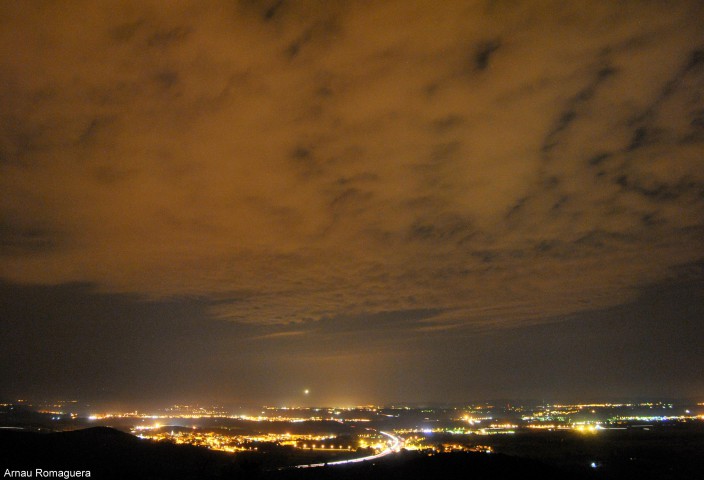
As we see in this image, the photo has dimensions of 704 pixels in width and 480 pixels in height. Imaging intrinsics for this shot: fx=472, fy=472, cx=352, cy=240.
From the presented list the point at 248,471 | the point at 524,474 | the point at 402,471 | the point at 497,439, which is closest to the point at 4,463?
the point at 248,471

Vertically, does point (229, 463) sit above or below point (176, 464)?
below

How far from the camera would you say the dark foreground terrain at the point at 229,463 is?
4100 centimetres

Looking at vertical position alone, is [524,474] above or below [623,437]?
above

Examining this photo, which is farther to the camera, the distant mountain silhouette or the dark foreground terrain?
the dark foreground terrain

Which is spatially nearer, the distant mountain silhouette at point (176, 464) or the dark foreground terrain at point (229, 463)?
→ the distant mountain silhouette at point (176, 464)

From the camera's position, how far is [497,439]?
8800cm

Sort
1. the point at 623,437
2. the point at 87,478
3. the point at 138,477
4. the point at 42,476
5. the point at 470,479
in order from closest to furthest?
the point at 42,476
the point at 87,478
the point at 138,477
the point at 470,479
the point at 623,437

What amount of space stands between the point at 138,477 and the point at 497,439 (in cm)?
6954

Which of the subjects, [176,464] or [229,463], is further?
[229,463]

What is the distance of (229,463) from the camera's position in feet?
178

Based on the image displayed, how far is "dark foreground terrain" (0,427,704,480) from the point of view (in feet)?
135

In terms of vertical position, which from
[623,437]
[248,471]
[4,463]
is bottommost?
[623,437]

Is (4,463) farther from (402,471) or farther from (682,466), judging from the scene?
(682,466)

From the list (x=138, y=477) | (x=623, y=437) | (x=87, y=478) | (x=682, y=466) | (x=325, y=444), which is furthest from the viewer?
(x=623, y=437)
